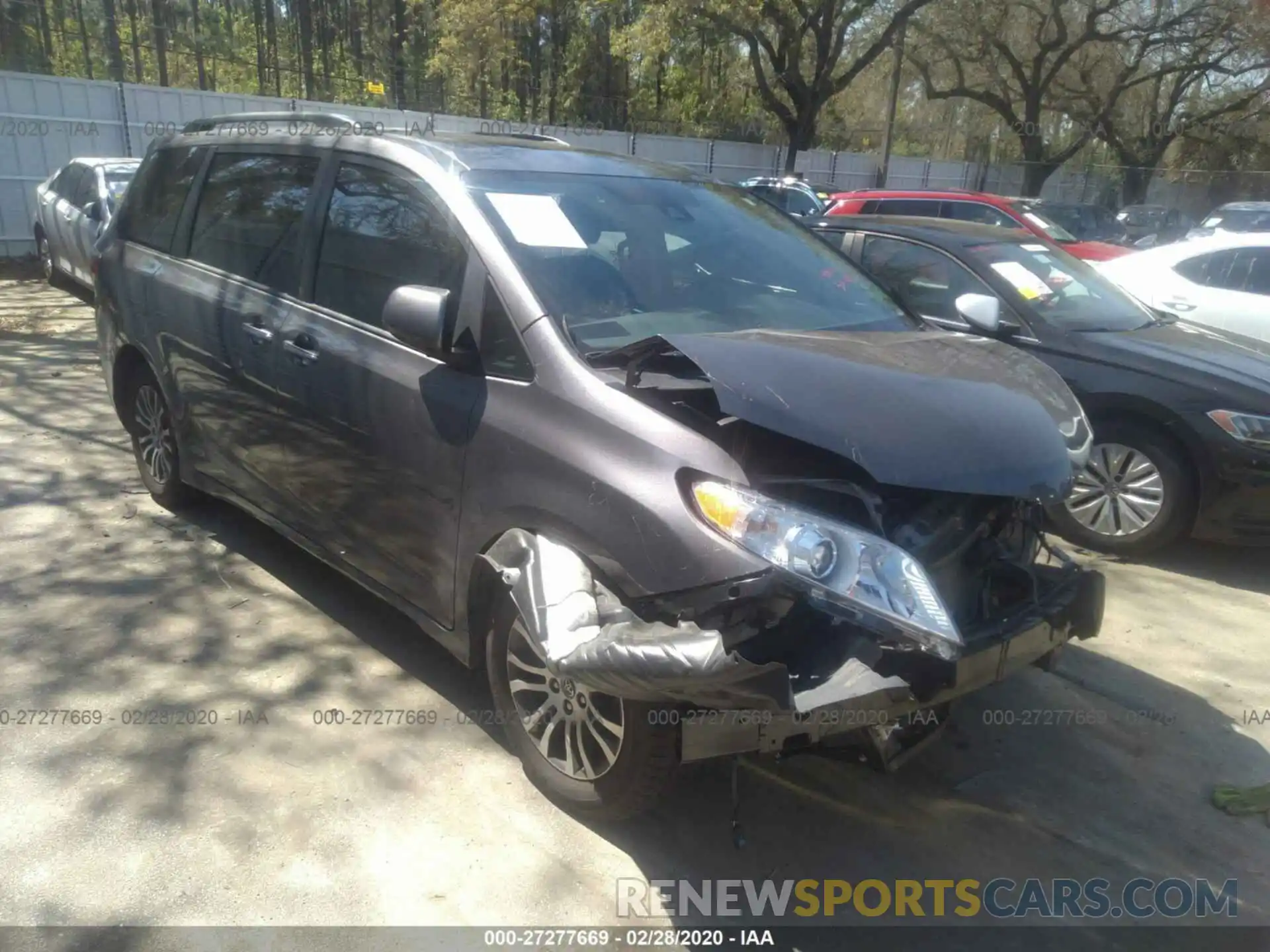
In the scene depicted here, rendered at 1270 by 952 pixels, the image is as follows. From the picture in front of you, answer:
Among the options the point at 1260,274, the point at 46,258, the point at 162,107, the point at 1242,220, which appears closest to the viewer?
the point at 1260,274

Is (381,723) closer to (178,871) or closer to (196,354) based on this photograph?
(178,871)

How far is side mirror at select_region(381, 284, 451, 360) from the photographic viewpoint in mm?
3008

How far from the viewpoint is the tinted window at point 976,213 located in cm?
1238

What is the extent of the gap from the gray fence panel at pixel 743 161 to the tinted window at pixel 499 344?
21998mm

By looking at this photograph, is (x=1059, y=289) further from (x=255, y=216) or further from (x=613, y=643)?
(x=613, y=643)

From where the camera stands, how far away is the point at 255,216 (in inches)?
168

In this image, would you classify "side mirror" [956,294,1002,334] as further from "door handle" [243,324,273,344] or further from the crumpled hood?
"door handle" [243,324,273,344]

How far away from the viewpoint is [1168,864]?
9.91ft

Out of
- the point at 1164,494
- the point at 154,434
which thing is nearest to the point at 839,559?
the point at 1164,494

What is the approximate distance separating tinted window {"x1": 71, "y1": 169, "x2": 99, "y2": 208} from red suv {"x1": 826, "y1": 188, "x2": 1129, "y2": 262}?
26.3ft

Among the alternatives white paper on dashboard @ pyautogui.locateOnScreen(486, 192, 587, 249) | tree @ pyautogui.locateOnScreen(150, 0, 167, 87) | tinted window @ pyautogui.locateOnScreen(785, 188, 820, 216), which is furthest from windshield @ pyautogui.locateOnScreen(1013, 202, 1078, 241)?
tree @ pyautogui.locateOnScreen(150, 0, 167, 87)

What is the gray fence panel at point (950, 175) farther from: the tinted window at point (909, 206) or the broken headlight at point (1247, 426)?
the broken headlight at point (1247, 426)

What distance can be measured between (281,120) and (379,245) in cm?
126

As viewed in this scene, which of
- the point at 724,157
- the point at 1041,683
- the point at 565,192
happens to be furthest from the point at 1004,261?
the point at 724,157
